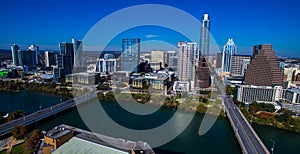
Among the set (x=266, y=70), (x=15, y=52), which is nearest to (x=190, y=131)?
(x=266, y=70)

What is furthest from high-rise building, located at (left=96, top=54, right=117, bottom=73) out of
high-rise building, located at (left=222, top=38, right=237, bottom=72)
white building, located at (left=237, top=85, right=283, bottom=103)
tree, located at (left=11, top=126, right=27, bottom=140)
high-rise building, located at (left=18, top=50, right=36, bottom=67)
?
tree, located at (left=11, top=126, right=27, bottom=140)

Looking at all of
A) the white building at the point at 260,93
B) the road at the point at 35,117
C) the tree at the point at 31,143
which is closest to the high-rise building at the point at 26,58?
the road at the point at 35,117

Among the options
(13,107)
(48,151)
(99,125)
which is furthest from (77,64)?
(48,151)

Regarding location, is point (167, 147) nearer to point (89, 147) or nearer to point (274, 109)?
point (89, 147)

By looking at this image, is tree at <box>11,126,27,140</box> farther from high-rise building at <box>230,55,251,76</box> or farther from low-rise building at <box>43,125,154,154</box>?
high-rise building at <box>230,55,251,76</box>

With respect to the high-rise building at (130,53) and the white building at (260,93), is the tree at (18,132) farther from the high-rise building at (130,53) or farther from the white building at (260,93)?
the high-rise building at (130,53)

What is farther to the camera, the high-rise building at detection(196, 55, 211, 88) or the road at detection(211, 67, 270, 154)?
the high-rise building at detection(196, 55, 211, 88)
